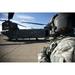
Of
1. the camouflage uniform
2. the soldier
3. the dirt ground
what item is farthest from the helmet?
the dirt ground

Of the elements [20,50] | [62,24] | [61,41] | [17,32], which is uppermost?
[62,24]

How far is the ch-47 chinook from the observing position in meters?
3.06

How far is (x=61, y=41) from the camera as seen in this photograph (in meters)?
3.06

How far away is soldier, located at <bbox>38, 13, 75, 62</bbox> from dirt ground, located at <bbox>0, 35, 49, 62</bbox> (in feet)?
0.30

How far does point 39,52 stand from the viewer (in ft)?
10.1

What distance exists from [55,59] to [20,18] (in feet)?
2.53

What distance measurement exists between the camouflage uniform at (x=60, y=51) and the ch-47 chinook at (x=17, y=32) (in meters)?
0.18

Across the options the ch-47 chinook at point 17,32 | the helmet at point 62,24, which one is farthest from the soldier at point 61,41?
the ch-47 chinook at point 17,32

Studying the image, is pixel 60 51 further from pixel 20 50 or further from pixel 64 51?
pixel 20 50

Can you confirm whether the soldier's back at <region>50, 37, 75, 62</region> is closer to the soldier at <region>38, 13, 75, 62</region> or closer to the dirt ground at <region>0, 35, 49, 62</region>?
the soldier at <region>38, 13, 75, 62</region>

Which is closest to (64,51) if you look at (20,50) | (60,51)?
(60,51)

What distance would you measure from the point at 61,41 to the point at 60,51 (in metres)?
0.15

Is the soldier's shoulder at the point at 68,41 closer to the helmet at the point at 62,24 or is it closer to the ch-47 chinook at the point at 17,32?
the helmet at the point at 62,24
